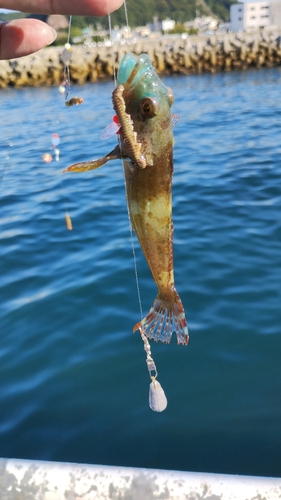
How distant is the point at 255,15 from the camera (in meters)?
151

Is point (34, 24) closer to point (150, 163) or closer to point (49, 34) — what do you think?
point (49, 34)

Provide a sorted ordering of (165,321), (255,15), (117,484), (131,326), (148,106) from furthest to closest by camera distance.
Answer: (255,15)
(131,326)
(117,484)
(165,321)
(148,106)

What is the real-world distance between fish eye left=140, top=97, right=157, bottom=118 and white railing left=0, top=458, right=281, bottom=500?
2442mm

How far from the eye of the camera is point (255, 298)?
625 centimetres

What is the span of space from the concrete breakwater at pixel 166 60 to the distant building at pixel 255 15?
4704 inches

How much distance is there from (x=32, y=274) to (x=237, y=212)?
12.9 ft

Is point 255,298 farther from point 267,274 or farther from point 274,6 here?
point 274,6

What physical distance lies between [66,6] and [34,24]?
1.09 feet

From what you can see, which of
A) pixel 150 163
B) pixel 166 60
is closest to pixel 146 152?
pixel 150 163

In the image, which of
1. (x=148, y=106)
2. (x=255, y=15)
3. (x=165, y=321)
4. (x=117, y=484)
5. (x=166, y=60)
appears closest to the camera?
(x=148, y=106)

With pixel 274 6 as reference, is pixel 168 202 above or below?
below

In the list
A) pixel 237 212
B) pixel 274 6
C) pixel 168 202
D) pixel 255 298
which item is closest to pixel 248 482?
pixel 168 202

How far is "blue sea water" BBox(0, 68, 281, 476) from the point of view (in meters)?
4.46

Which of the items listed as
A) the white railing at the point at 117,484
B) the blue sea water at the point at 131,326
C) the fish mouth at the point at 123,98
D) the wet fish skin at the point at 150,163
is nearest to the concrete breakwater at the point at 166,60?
the blue sea water at the point at 131,326
